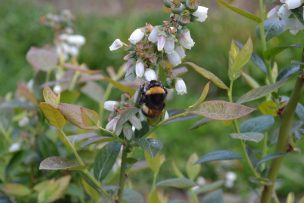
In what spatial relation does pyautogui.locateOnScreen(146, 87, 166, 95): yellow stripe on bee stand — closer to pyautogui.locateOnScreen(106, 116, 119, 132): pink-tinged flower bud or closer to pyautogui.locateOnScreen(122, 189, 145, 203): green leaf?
pyautogui.locateOnScreen(106, 116, 119, 132): pink-tinged flower bud

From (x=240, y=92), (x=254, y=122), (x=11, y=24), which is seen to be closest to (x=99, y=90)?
(x=254, y=122)

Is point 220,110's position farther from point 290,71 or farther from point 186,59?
point 186,59

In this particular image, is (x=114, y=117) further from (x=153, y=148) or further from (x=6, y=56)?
(x=6, y=56)

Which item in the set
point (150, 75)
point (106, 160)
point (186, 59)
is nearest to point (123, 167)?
point (106, 160)

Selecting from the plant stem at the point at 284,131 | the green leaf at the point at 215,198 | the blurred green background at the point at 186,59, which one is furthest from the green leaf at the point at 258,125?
the blurred green background at the point at 186,59

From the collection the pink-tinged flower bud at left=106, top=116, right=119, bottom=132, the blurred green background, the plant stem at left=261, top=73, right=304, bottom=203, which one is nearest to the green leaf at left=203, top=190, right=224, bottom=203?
the plant stem at left=261, top=73, right=304, bottom=203

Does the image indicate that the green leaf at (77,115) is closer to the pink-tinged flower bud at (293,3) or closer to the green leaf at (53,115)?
the green leaf at (53,115)

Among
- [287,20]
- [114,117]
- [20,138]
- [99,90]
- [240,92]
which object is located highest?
[287,20]
